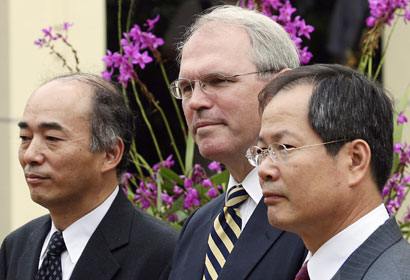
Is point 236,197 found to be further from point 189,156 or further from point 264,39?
point 189,156

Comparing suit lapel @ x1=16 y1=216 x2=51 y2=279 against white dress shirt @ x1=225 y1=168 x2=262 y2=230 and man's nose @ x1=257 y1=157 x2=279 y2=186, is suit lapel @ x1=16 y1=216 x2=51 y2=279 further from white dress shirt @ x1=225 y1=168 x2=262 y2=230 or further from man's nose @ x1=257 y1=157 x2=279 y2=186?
A: man's nose @ x1=257 y1=157 x2=279 y2=186

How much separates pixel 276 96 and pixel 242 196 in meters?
0.65

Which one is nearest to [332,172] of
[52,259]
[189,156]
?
[52,259]

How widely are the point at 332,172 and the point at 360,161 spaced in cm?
9

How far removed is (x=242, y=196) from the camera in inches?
121

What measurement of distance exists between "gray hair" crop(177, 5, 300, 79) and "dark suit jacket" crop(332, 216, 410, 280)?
0.92 meters

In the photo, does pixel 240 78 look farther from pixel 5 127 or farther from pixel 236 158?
pixel 5 127

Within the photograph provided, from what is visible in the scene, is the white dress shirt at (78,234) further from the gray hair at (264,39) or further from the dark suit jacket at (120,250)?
the gray hair at (264,39)

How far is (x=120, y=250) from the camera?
3459 mm

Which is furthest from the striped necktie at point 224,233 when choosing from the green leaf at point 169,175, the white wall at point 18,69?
the white wall at point 18,69

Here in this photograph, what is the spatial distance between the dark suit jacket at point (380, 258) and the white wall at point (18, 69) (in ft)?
14.1

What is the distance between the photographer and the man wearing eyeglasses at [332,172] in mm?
2363

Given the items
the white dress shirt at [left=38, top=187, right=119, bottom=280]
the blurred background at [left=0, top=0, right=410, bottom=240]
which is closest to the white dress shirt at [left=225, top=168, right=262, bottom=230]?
the white dress shirt at [left=38, top=187, right=119, bottom=280]

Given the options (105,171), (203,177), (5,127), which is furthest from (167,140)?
A: (105,171)
